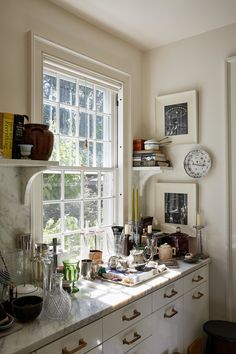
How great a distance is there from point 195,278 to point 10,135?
64.4 inches

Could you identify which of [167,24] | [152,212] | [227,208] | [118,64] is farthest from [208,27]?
[152,212]

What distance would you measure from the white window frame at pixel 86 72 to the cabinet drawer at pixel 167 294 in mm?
703

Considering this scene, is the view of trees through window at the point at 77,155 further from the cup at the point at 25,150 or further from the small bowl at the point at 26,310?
the small bowl at the point at 26,310

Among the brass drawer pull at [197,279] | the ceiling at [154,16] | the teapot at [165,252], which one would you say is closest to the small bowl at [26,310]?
the teapot at [165,252]

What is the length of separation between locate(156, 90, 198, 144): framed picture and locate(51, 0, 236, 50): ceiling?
487 mm

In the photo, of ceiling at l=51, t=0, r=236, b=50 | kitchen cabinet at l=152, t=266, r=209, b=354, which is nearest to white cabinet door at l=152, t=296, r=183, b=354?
kitchen cabinet at l=152, t=266, r=209, b=354

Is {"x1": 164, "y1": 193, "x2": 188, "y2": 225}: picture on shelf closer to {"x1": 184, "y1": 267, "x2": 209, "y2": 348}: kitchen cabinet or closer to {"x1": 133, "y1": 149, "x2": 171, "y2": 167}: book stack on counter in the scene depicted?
{"x1": 133, "y1": 149, "x2": 171, "y2": 167}: book stack on counter

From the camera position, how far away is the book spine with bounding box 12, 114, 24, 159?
5.20 ft

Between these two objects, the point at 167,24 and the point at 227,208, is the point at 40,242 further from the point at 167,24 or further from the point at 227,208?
the point at 167,24

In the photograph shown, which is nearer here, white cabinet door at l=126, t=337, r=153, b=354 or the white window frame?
white cabinet door at l=126, t=337, r=153, b=354

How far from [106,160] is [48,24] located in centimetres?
107

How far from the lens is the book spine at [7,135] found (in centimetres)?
154

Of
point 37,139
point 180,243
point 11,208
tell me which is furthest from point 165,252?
point 37,139

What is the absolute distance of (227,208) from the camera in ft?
7.75
